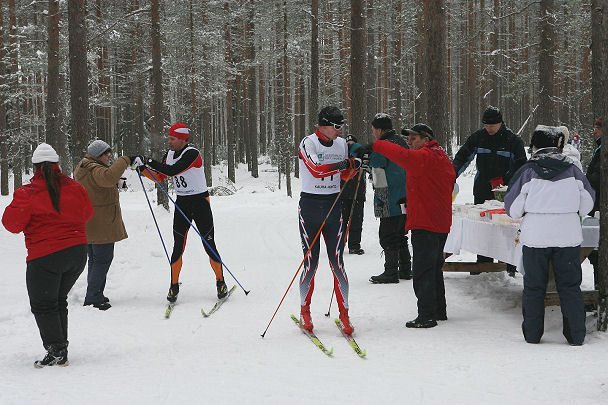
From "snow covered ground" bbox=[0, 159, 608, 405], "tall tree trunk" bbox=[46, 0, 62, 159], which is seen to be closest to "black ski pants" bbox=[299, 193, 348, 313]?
"snow covered ground" bbox=[0, 159, 608, 405]

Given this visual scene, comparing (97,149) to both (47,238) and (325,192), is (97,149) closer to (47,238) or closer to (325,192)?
(47,238)

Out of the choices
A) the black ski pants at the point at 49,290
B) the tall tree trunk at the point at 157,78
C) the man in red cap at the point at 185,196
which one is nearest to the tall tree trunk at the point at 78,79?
the man in red cap at the point at 185,196

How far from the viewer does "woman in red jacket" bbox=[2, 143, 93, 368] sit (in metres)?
4.66

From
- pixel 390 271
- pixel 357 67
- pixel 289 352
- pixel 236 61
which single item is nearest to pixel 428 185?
pixel 289 352

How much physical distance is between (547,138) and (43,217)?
475 centimetres

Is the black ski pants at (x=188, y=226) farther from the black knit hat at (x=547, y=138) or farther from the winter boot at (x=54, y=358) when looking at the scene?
the black knit hat at (x=547, y=138)

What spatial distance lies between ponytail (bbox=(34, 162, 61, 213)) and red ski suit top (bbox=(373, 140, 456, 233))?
10.2 feet

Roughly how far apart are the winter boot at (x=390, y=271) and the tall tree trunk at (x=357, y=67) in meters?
7.10

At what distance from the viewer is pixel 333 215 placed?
18.5 ft

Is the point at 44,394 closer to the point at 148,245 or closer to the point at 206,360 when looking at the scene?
the point at 206,360

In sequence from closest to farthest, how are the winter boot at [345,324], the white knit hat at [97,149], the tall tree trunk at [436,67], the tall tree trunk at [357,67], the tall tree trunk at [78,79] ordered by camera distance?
1. the winter boot at [345,324]
2. the white knit hat at [97,149]
3. the tall tree trunk at [436,67]
4. the tall tree trunk at [78,79]
5. the tall tree trunk at [357,67]

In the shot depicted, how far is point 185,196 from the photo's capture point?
23.6 feet

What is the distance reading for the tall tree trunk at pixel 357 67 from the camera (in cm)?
1394

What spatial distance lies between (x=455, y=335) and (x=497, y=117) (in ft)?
11.0
